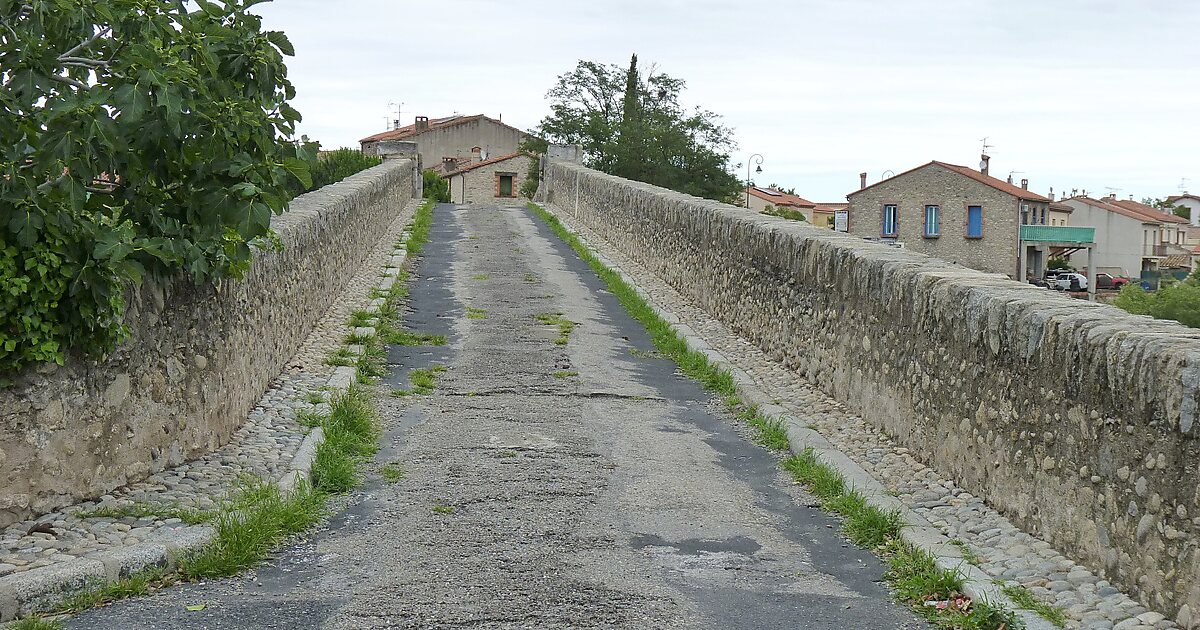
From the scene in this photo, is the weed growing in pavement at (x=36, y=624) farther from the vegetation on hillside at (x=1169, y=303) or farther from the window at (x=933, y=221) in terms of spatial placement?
the window at (x=933, y=221)

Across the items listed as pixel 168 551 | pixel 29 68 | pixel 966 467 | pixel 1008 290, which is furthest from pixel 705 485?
pixel 29 68

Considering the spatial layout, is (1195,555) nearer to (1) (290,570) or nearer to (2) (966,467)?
(2) (966,467)

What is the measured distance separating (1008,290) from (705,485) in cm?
210

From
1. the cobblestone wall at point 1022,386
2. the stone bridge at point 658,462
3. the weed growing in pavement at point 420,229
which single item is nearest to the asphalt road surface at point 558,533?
the stone bridge at point 658,462

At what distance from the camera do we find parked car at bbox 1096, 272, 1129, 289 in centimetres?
7581

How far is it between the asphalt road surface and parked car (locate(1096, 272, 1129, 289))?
2841 inches

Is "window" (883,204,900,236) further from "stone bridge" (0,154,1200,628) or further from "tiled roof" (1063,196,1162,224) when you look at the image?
"stone bridge" (0,154,1200,628)

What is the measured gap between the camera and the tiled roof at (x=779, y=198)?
89.5m

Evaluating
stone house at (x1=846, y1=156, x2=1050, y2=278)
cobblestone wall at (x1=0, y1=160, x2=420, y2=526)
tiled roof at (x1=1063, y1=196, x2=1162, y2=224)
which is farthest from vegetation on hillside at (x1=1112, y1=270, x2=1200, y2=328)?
cobblestone wall at (x1=0, y1=160, x2=420, y2=526)

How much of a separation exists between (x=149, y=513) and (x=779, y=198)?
8938cm

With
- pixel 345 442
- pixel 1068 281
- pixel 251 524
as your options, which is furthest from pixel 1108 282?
pixel 251 524

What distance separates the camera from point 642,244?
19047 mm

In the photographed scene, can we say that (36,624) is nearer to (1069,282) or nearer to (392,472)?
(392,472)

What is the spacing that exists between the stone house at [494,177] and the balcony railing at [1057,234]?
27.9 m
